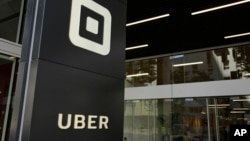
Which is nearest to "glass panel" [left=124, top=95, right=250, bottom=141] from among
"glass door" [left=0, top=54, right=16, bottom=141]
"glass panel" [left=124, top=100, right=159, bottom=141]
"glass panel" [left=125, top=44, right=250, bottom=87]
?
"glass panel" [left=124, top=100, right=159, bottom=141]

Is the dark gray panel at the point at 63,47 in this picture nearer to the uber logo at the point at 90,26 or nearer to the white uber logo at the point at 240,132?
the uber logo at the point at 90,26

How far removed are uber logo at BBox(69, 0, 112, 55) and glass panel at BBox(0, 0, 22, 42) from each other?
2965 mm

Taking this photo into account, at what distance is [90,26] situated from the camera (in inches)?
60.4

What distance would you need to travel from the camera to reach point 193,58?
9.16 metres

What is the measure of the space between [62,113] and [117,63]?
56 centimetres

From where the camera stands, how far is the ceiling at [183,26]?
5.76 metres

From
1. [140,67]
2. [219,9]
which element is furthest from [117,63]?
[140,67]

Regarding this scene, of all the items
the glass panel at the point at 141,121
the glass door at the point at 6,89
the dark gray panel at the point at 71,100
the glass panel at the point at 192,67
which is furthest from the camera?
the glass panel at the point at 141,121

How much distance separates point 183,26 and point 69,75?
610 centimetres

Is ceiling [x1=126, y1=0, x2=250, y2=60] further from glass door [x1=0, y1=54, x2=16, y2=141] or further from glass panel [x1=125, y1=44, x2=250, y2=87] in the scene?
glass door [x1=0, y1=54, x2=16, y2=141]

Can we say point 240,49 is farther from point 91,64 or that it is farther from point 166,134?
point 91,64

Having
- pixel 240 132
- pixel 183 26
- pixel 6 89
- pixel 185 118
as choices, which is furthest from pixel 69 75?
pixel 185 118

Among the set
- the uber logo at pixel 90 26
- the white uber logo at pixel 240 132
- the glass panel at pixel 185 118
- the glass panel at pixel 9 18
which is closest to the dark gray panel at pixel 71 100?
the uber logo at pixel 90 26

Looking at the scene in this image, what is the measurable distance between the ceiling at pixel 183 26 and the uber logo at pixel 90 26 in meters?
4.11
